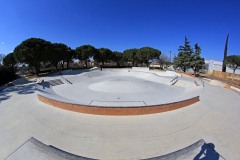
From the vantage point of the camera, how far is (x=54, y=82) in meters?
17.7

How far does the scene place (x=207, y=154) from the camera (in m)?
4.29

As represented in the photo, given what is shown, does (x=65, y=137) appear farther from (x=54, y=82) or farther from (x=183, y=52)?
(x=183, y=52)

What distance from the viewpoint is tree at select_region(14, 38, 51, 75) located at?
23391 millimetres

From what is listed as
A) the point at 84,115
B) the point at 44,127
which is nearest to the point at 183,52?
the point at 84,115

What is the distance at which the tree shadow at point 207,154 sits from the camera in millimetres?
4156

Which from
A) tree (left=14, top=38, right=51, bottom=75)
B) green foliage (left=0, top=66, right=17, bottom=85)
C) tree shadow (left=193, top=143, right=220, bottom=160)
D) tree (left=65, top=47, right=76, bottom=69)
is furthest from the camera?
tree (left=65, top=47, right=76, bottom=69)

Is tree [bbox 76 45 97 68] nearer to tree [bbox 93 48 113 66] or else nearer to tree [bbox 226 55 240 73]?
tree [bbox 93 48 113 66]

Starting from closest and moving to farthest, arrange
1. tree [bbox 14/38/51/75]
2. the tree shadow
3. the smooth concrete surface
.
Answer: the tree shadow < the smooth concrete surface < tree [bbox 14/38/51/75]

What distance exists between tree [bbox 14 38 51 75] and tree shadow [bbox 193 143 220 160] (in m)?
27.6

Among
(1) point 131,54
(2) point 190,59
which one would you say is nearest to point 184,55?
(2) point 190,59

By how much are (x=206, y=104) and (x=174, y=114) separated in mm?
3403

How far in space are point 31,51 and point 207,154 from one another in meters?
28.0

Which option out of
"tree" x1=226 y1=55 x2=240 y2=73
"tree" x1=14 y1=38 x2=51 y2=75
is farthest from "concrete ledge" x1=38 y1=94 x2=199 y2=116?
"tree" x1=226 y1=55 x2=240 y2=73

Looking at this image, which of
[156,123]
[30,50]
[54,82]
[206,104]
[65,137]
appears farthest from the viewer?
[30,50]
